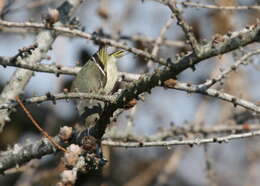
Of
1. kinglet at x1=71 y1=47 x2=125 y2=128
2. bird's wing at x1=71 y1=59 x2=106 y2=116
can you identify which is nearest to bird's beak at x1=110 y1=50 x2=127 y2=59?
kinglet at x1=71 y1=47 x2=125 y2=128

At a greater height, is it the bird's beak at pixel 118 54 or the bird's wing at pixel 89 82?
the bird's beak at pixel 118 54

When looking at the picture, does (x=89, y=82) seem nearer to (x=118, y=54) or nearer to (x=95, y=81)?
(x=95, y=81)

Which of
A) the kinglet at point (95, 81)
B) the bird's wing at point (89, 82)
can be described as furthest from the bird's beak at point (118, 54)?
the bird's wing at point (89, 82)

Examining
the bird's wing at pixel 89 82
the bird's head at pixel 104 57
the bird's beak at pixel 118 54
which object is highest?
the bird's beak at pixel 118 54

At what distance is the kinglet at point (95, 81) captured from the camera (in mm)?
2672

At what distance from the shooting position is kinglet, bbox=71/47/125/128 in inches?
105

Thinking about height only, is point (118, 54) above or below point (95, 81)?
above

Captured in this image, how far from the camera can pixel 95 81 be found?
2.67 metres

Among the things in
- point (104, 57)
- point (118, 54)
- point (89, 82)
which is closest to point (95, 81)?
point (89, 82)

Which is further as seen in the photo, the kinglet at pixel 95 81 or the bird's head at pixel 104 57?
the bird's head at pixel 104 57

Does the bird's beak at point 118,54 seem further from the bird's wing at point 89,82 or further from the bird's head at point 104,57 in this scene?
the bird's wing at point 89,82

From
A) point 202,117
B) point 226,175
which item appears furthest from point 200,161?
point 202,117

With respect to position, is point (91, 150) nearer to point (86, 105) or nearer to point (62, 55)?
point (86, 105)

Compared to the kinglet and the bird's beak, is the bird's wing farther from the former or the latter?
the bird's beak
